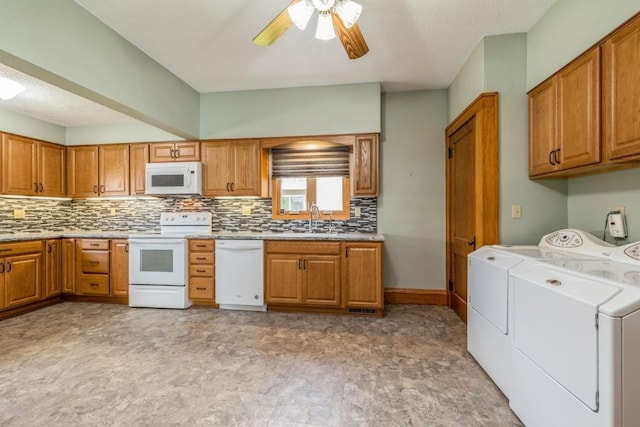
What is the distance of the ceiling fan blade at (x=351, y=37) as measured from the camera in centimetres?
A: 188

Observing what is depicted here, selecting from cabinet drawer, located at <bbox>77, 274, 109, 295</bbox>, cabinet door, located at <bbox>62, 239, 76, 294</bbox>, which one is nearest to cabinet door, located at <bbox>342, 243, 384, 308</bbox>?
cabinet drawer, located at <bbox>77, 274, 109, 295</bbox>

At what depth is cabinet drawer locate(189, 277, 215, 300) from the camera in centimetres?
343

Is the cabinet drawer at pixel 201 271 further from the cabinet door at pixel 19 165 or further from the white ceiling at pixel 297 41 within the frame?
the cabinet door at pixel 19 165

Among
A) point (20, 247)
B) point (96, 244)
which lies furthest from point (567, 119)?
point (20, 247)

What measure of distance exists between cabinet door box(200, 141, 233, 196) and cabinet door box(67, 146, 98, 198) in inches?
65.3

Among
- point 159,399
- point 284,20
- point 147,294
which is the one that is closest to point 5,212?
point 147,294

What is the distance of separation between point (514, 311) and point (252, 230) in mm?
3050

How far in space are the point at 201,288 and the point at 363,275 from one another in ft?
6.29

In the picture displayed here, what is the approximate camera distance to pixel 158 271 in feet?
11.4

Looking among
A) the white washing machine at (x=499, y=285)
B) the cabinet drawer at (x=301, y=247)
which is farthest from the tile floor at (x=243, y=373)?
the cabinet drawer at (x=301, y=247)

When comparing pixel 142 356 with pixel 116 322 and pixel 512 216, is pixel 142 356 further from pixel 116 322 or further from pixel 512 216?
pixel 512 216

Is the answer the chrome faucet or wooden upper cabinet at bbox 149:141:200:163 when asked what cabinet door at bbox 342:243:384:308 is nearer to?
the chrome faucet

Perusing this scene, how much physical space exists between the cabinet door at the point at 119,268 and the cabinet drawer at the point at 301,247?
1876 millimetres

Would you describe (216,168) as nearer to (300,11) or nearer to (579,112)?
(300,11)
